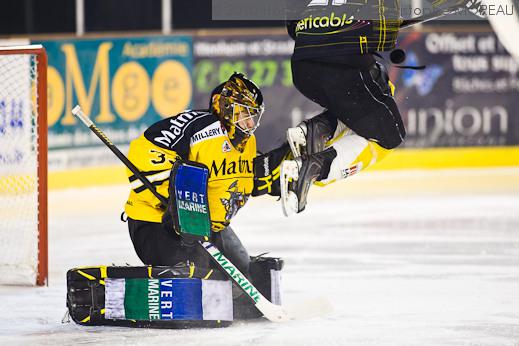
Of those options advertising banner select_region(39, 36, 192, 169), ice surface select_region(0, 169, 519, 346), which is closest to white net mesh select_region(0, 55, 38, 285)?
ice surface select_region(0, 169, 519, 346)

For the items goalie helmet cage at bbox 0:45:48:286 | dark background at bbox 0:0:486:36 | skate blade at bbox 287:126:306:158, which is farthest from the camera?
dark background at bbox 0:0:486:36

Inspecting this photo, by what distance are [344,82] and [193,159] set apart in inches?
22.7

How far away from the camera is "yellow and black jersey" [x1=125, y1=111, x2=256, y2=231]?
4.00 metres

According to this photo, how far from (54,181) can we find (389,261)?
3.26 meters

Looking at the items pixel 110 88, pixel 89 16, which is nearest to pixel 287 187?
pixel 110 88

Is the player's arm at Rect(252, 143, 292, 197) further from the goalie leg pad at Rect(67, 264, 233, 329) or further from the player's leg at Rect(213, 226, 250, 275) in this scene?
the goalie leg pad at Rect(67, 264, 233, 329)

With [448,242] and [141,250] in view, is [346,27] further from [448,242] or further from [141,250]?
[448,242]

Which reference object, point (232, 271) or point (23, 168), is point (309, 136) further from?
point (23, 168)

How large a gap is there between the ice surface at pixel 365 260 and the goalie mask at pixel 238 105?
0.68 meters

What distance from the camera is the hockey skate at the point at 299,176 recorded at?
155 inches

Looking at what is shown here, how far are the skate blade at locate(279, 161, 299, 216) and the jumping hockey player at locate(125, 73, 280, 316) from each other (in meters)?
0.18

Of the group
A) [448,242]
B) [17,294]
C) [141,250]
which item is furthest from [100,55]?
[141,250]

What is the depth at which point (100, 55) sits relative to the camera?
8.36m

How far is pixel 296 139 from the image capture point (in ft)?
13.7
